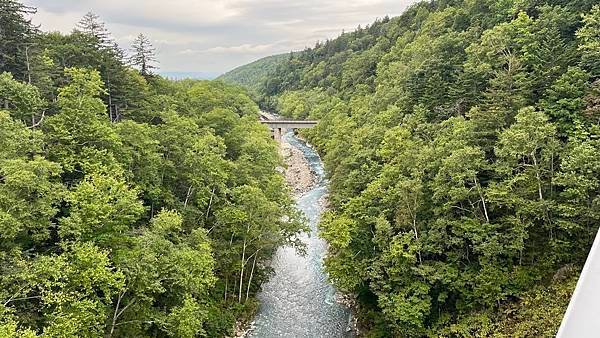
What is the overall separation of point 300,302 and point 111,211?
13.6 m

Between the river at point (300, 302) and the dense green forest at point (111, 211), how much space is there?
1.44 metres

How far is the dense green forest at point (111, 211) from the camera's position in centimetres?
1599

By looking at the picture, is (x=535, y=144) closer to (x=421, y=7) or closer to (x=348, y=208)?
(x=348, y=208)

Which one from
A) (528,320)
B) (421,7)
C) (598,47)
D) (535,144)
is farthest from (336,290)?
(421,7)

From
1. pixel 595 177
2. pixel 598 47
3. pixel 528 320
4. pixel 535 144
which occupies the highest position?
pixel 598 47

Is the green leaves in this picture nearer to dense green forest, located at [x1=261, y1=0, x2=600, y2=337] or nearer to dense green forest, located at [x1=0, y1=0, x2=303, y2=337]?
dense green forest, located at [x1=0, y1=0, x2=303, y2=337]

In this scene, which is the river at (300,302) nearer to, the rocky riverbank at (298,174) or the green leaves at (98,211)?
the green leaves at (98,211)

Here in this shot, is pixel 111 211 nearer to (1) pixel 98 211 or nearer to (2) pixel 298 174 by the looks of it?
(1) pixel 98 211

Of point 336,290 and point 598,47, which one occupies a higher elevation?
point 598,47

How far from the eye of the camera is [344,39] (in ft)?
475

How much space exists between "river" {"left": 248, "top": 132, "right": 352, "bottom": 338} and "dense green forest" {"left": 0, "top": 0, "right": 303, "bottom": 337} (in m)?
1.44

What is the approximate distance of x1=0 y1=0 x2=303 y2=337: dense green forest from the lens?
1599 centimetres

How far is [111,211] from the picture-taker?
18.1m

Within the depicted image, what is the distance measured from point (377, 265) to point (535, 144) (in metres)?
8.76
